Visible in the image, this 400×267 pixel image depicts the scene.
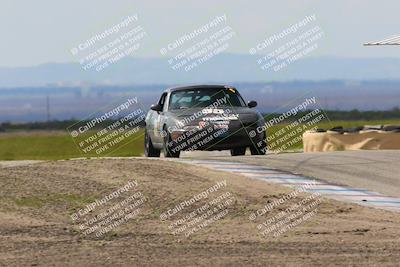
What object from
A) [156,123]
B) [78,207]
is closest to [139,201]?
[78,207]

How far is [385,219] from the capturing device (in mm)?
15219

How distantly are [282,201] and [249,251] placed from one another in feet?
13.1

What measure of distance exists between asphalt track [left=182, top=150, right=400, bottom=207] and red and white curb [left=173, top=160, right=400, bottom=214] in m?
0.25

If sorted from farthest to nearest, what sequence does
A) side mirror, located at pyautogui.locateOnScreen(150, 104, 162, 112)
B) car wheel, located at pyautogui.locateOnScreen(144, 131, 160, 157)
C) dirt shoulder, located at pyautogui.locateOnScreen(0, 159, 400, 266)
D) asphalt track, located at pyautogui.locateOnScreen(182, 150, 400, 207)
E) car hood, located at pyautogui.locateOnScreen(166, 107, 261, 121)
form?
1. car wheel, located at pyautogui.locateOnScreen(144, 131, 160, 157)
2. side mirror, located at pyautogui.locateOnScreen(150, 104, 162, 112)
3. car hood, located at pyautogui.locateOnScreen(166, 107, 261, 121)
4. asphalt track, located at pyautogui.locateOnScreen(182, 150, 400, 207)
5. dirt shoulder, located at pyautogui.locateOnScreen(0, 159, 400, 266)

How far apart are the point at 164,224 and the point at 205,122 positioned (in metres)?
7.51

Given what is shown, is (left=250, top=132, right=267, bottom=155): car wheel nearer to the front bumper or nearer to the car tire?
the car tire

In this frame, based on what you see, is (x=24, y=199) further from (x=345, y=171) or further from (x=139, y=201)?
(x=345, y=171)

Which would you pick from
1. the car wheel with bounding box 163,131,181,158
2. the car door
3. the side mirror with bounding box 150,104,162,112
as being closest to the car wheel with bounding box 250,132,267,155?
the car wheel with bounding box 163,131,181,158

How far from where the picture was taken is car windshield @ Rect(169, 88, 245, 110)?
23250 mm

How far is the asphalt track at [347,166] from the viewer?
733 inches

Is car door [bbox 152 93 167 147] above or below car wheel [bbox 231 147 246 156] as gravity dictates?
above

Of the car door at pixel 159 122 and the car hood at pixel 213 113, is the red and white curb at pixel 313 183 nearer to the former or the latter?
the car hood at pixel 213 113

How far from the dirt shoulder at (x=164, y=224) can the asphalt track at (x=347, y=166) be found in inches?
63.5

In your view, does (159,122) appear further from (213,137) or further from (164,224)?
(164,224)
